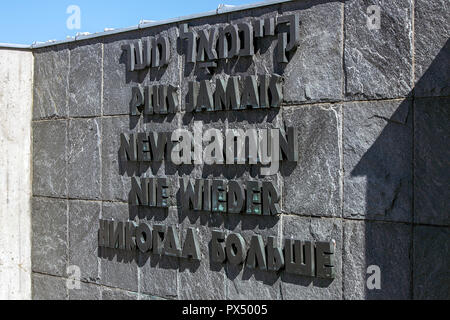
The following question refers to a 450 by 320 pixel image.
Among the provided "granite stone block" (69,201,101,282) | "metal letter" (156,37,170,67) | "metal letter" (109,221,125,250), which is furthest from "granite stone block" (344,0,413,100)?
"granite stone block" (69,201,101,282)

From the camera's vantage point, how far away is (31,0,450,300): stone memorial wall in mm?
4816

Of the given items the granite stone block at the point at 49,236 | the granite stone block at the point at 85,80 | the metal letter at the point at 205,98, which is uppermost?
the granite stone block at the point at 85,80

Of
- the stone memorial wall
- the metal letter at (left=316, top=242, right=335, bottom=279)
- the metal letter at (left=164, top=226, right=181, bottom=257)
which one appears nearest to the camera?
the stone memorial wall

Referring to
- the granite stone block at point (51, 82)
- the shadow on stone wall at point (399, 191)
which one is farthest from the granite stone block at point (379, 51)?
the granite stone block at point (51, 82)

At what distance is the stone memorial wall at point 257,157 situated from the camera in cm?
482

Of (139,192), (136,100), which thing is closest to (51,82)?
(136,100)

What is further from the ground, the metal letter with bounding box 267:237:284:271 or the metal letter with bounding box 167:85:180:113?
the metal letter with bounding box 167:85:180:113

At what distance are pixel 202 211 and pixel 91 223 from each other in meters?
1.72

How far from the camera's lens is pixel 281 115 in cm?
554

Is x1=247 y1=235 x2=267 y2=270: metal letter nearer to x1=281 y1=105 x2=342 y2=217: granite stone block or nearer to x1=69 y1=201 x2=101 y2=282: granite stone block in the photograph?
x1=281 y1=105 x2=342 y2=217: granite stone block

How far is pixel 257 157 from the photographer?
5.64 meters

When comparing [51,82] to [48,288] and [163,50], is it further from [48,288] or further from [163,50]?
[48,288]

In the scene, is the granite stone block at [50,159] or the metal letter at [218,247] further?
the granite stone block at [50,159]

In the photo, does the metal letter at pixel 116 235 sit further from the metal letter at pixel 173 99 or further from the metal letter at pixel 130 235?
the metal letter at pixel 173 99
